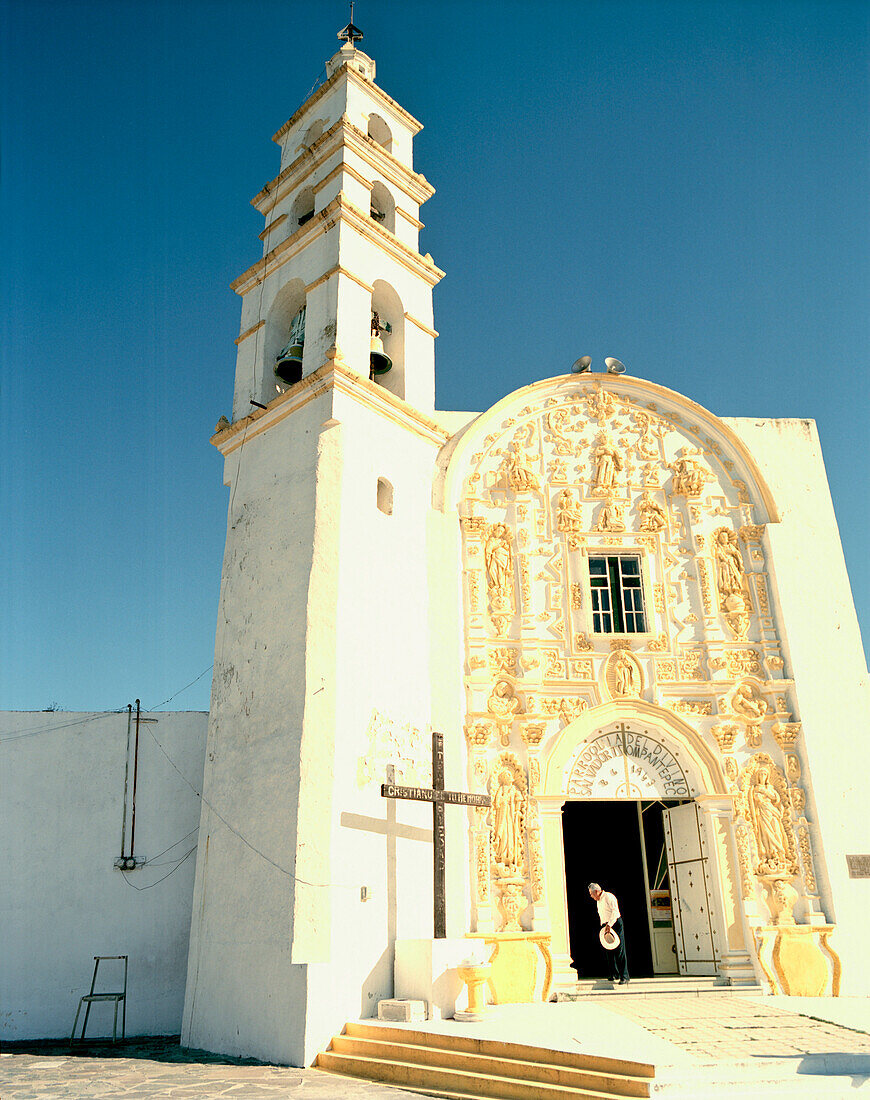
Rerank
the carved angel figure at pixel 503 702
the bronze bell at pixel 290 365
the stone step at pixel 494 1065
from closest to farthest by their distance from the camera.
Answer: the stone step at pixel 494 1065 < the carved angel figure at pixel 503 702 < the bronze bell at pixel 290 365

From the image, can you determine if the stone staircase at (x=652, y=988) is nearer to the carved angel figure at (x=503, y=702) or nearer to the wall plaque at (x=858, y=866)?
the wall plaque at (x=858, y=866)

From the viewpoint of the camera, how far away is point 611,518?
1462 cm

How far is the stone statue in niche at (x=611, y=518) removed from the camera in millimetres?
14586

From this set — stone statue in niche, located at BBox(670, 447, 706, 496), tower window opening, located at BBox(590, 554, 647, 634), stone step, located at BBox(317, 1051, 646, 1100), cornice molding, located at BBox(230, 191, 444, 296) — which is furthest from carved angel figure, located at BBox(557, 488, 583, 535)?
stone step, located at BBox(317, 1051, 646, 1100)

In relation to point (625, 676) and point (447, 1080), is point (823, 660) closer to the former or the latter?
point (625, 676)

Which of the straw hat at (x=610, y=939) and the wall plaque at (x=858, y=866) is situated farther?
the wall plaque at (x=858, y=866)

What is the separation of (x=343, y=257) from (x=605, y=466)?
542 cm

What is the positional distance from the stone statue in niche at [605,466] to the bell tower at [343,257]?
302 centimetres

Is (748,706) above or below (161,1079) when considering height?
above

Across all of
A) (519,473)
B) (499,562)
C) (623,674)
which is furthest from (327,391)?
(623,674)

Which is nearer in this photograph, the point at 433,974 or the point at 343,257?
the point at 433,974

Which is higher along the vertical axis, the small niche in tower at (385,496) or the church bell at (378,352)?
the church bell at (378,352)

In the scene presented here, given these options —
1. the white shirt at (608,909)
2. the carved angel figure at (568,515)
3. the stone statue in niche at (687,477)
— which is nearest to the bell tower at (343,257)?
the carved angel figure at (568,515)

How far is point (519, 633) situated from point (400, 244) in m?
6.67
